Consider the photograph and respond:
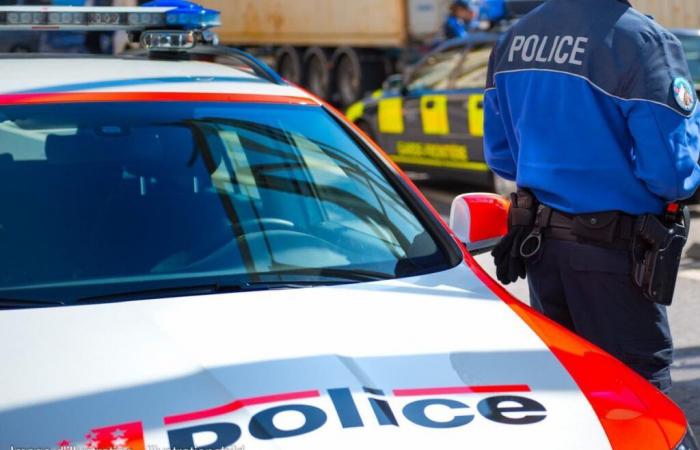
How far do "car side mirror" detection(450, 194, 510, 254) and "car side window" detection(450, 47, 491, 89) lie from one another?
262 inches

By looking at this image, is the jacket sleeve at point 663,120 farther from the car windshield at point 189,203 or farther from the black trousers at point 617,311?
the car windshield at point 189,203

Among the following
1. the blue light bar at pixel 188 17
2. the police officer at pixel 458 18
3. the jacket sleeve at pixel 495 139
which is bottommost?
the police officer at pixel 458 18

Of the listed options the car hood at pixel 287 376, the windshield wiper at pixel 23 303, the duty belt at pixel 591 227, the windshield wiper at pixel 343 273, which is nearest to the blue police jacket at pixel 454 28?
the duty belt at pixel 591 227

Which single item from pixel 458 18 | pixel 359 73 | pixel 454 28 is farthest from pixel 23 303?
pixel 359 73

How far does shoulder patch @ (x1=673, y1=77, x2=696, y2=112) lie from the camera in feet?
10.9

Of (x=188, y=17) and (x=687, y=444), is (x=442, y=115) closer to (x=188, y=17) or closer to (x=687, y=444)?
(x=188, y=17)

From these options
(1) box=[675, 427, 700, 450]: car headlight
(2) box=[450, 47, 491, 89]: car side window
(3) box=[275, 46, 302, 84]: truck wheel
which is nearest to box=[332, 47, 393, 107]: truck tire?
(3) box=[275, 46, 302, 84]: truck wheel

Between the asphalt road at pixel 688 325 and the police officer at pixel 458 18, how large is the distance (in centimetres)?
685

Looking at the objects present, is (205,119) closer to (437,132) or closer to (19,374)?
(19,374)

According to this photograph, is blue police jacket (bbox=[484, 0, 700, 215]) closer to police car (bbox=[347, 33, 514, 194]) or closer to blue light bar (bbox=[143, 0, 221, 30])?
blue light bar (bbox=[143, 0, 221, 30])

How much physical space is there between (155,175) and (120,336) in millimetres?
766

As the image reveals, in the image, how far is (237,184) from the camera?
3480mm

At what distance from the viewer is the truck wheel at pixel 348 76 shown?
18.6 m

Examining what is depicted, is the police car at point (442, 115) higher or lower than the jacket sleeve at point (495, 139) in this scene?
lower
